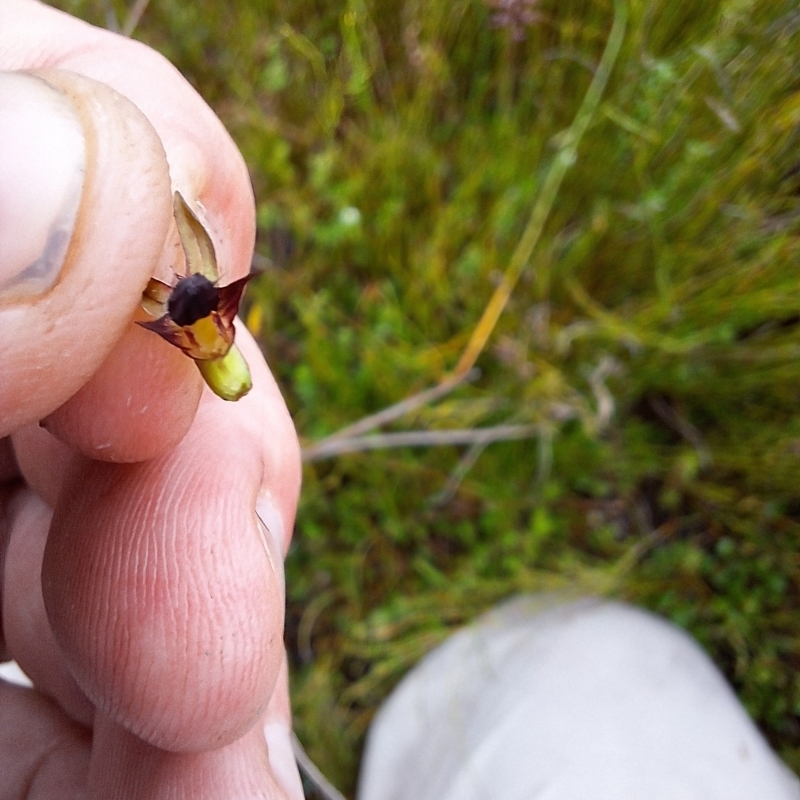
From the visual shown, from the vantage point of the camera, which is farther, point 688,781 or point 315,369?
point 315,369

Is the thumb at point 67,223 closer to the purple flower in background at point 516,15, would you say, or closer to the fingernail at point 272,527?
the fingernail at point 272,527

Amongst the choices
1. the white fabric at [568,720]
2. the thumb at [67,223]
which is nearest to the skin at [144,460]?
the thumb at [67,223]

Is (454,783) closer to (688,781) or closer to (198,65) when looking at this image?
(688,781)

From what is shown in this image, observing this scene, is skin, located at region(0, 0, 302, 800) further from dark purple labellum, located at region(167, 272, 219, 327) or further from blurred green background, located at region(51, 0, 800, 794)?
blurred green background, located at region(51, 0, 800, 794)

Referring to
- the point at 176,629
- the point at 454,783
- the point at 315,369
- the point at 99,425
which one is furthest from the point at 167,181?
the point at 454,783

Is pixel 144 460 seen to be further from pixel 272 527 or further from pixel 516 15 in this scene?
pixel 516 15

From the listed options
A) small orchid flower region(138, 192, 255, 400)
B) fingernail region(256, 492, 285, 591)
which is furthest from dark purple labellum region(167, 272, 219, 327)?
fingernail region(256, 492, 285, 591)
